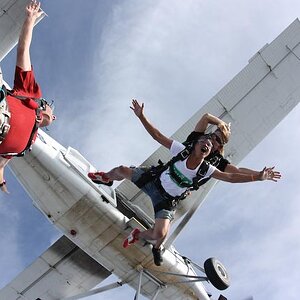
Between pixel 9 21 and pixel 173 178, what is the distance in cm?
485

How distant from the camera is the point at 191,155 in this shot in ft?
27.6

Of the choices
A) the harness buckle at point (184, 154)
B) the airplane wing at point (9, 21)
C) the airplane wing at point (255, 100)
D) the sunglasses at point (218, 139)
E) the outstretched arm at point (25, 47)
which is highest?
the airplane wing at point (9, 21)

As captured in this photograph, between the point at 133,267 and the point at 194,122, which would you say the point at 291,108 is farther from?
the point at 133,267

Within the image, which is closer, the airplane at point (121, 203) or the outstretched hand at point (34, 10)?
the outstretched hand at point (34, 10)

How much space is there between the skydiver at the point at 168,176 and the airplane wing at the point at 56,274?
4.13 m

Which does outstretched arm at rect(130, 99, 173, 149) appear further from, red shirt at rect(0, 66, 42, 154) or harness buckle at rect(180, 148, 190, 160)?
red shirt at rect(0, 66, 42, 154)

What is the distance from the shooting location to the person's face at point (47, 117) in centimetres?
523

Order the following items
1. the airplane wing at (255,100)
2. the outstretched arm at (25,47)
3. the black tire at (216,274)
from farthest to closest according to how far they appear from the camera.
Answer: the airplane wing at (255,100) < the black tire at (216,274) < the outstretched arm at (25,47)

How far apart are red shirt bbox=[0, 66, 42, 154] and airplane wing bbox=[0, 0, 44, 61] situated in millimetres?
6053

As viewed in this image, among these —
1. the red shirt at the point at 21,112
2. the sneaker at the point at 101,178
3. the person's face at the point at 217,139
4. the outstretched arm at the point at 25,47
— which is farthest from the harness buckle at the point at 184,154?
the outstretched arm at the point at 25,47

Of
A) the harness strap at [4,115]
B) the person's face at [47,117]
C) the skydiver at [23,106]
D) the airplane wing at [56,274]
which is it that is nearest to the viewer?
the harness strap at [4,115]

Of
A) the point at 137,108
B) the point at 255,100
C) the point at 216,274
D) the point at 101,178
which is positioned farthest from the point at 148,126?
the point at 255,100

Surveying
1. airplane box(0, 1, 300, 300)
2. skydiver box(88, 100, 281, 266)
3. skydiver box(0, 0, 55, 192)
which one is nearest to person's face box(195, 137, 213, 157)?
skydiver box(88, 100, 281, 266)

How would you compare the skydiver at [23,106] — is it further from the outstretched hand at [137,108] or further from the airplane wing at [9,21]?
the airplane wing at [9,21]
